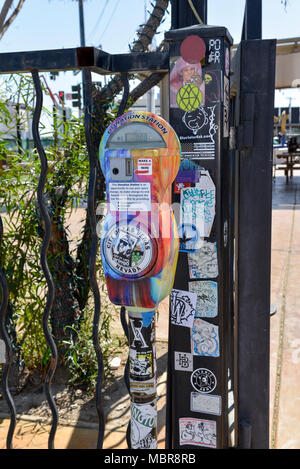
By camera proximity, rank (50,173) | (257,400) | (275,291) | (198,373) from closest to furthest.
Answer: (198,373), (257,400), (50,173), (275,291)

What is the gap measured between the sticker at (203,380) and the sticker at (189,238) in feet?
1.38

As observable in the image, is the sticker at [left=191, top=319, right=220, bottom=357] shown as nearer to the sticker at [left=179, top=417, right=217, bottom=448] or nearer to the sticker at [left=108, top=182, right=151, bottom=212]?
the sticker at [left=179, top=417, right=217, bottom=448]

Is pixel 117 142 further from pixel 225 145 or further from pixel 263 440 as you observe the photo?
pixel 263 440

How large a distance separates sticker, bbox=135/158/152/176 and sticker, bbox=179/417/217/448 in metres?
0.89

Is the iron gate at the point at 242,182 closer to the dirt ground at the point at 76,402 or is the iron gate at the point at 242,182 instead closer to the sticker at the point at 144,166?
the sticker at the point at 144,166

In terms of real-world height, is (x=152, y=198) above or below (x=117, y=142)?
below

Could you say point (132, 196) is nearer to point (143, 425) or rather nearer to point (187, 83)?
point (187, 83)

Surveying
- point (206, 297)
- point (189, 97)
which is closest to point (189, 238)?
point (206, 297)

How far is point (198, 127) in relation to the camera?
138 centimetres

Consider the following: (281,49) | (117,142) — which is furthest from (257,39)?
(281,49)

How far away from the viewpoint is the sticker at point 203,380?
1.50 metres

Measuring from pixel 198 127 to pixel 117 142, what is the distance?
286 mm

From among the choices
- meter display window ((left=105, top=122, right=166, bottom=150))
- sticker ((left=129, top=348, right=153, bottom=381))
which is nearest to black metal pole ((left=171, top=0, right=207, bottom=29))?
meter display window ((left=105, top=122, right=166, bottom=150))

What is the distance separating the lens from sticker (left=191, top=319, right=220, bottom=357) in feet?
4.85
